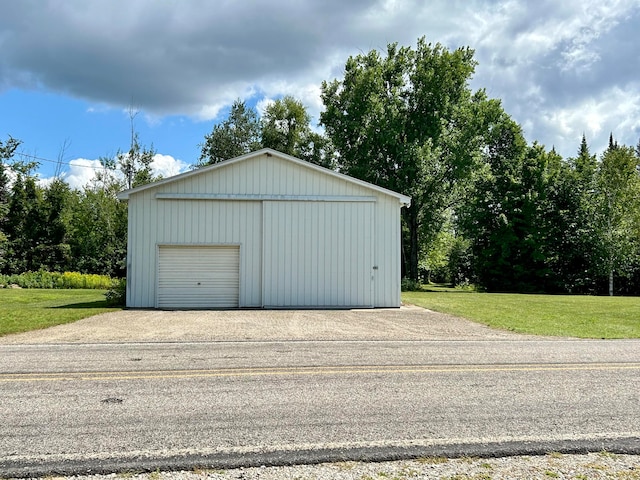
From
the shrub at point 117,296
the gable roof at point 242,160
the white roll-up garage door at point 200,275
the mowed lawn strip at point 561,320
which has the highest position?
the gable roof at point 242,160

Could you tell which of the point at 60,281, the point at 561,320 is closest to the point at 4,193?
the point at 60,281

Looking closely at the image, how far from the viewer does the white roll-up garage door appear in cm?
1686

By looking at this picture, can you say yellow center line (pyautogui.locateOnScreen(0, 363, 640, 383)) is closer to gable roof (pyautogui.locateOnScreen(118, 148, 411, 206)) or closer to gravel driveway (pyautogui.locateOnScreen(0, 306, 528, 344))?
gravel driveway (pyautogui.locateOnScreen(0, 306, 528, 344))

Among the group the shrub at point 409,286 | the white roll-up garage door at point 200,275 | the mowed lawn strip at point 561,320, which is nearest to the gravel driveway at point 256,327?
the mowed lawn strip at point 561,320

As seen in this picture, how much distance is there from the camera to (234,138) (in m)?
45.5

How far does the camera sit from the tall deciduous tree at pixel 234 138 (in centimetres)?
4531

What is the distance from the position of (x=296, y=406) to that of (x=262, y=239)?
1224 cm

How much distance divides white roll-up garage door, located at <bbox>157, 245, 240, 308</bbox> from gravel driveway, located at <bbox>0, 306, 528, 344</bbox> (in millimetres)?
1212

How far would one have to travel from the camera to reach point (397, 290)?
1756cm

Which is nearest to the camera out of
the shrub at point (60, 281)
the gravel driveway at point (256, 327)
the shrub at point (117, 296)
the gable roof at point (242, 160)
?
the gravel driveway at point (256, 327)

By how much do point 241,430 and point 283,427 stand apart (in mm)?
359

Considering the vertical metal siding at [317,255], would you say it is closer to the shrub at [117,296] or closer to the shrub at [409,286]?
A: the shrub at [117,296]

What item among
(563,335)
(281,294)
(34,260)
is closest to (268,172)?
(281,294)

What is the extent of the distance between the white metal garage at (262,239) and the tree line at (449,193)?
15894 millimetres
